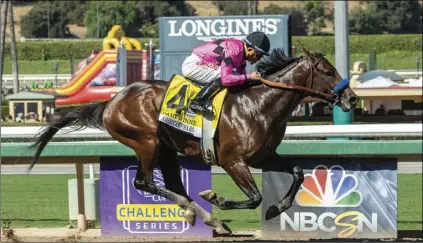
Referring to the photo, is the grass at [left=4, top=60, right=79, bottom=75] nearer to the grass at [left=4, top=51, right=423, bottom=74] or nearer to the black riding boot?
the grass at [left=4, top=51, right=423, bottom=74]

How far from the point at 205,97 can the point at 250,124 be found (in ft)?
1.32

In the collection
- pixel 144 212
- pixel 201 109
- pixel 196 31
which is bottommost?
pixel 144 212

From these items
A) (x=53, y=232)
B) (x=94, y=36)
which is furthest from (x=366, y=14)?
(x=53, y=232)

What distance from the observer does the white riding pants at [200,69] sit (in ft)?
24.1

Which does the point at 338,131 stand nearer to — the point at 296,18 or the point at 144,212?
the point at 144,212

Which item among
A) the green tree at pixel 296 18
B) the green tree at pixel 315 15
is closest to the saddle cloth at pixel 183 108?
the green tree at pixel 296 18

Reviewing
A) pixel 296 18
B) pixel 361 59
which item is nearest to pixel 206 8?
pixel 296 18

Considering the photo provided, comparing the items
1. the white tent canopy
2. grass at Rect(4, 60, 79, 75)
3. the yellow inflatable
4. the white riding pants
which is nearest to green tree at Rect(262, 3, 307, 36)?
grass at Rect(4, 60, 79, 75)

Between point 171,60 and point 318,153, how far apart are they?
10909mm

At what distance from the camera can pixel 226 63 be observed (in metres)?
7.02

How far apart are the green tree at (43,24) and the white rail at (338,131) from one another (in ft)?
201

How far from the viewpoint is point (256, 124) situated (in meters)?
7.11

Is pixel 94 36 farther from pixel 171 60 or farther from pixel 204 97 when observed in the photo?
pixel 204 97

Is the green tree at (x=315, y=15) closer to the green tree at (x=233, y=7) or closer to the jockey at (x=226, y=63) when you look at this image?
the green tree at (x=233, y=7)
